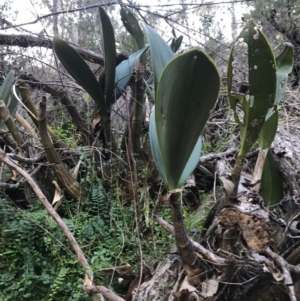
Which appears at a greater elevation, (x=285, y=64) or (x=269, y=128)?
(x=285, y=64)

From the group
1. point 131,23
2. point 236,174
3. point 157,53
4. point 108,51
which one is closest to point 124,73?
point 108,51

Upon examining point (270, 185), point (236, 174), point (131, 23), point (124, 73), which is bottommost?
point (270, 185)

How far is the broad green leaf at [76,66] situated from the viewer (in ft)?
4.66

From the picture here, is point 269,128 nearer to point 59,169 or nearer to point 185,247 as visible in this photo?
point 185,247

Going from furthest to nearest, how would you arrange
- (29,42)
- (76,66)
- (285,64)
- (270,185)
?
(29,42)
(76,66)
(270,185)
(285,64)

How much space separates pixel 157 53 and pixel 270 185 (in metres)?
0.61

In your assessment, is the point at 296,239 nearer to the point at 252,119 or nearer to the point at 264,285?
the point at 264,285

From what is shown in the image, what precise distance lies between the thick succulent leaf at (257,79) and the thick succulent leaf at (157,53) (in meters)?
0.25

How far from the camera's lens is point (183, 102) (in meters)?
0.71

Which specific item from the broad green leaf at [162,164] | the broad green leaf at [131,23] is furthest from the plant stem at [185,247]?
the broad green leaf at [131,23]

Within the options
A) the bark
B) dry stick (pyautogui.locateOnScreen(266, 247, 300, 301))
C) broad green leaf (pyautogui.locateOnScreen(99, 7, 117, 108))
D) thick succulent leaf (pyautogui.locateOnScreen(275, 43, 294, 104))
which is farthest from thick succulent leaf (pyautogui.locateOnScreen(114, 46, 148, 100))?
dry stick (pyautogui.locateOnScreen(266, 247, 300, 301))

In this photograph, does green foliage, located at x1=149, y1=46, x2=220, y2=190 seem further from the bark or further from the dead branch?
the dead branch

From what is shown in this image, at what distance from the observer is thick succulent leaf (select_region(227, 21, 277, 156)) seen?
2.45ft

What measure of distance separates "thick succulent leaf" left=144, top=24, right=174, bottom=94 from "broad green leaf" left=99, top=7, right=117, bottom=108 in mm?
521
